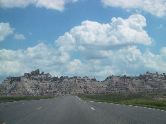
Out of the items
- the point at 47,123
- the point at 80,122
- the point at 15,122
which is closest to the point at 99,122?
the point at 80,122

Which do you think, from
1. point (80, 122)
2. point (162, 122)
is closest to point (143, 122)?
point (162, 122)

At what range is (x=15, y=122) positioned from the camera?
2173 centimetres

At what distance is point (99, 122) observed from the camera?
820 inches

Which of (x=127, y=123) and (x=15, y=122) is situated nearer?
(x=127, y=123)

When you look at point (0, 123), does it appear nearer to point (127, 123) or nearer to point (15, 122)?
point (15, 122)

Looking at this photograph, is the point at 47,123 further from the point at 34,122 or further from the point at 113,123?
the point at 113,123

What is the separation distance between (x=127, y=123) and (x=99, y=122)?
1416 millimetres

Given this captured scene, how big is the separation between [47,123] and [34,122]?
42.3 inches

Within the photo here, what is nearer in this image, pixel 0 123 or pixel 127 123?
pixel 127 123

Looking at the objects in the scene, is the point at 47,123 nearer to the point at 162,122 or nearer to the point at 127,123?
the point at 127,123

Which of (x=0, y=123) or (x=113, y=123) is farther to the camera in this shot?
(x=0, y=123)

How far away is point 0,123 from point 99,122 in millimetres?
4743

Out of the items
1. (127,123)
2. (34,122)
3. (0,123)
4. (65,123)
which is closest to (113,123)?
(127,123)

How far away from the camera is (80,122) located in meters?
21.0
